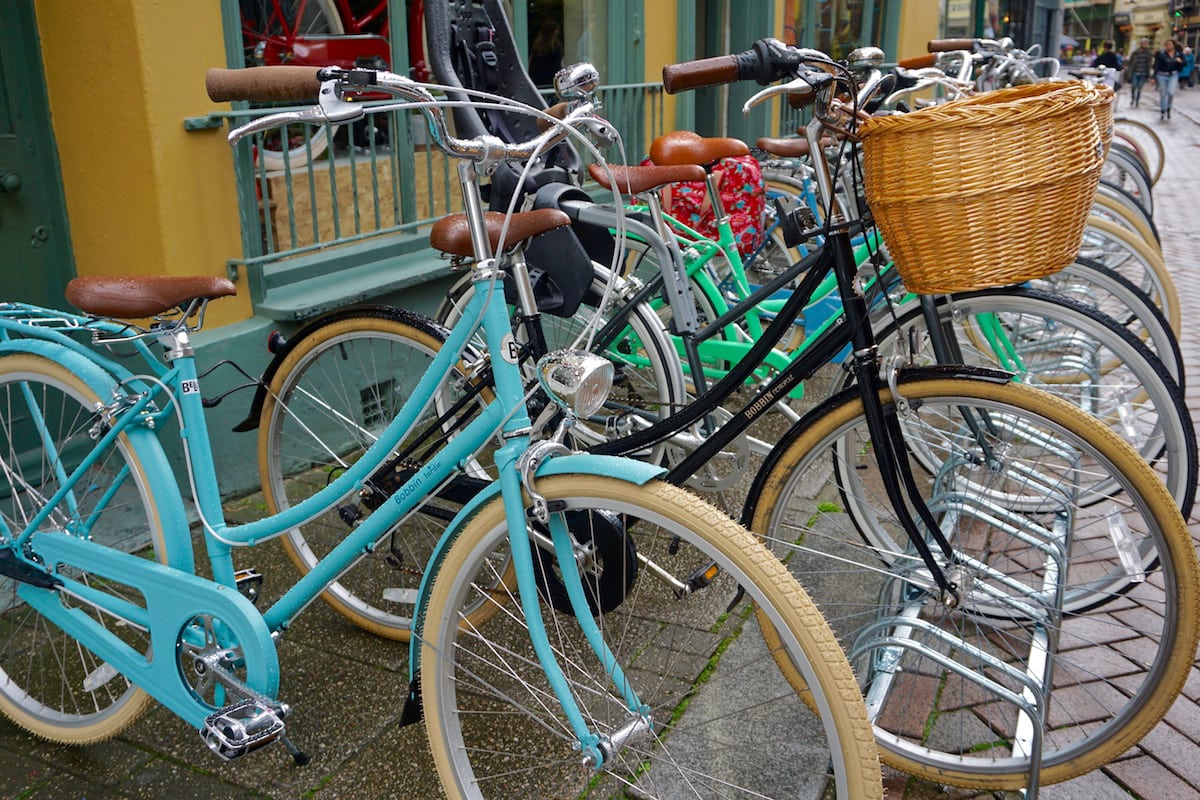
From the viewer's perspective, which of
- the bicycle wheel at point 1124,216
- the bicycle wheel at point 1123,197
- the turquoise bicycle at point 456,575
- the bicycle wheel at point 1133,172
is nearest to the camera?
the turquoise bicycle at point 456,575

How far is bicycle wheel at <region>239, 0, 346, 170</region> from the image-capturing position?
438 centimetres

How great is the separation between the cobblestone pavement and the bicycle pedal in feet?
1.19

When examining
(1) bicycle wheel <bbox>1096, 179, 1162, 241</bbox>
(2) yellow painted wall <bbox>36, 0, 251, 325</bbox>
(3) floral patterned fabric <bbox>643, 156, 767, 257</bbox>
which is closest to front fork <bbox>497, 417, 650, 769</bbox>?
(2) yellow painted wall <bbox>36, 0, 251, 325</bbox>

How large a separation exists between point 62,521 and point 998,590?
2.36 metres

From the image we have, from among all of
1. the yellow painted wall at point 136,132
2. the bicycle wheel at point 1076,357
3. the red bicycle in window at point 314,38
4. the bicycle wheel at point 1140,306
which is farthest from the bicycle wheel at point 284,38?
the bicycle wheel at point 1140,306

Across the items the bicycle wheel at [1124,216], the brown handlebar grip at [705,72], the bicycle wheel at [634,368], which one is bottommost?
the bicycle wheel at [634,368]

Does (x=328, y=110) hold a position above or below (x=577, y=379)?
above

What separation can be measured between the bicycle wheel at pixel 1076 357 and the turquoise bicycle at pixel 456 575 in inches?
40.4

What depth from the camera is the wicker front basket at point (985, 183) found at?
206cm

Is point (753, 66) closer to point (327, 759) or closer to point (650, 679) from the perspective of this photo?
point (650, 679)

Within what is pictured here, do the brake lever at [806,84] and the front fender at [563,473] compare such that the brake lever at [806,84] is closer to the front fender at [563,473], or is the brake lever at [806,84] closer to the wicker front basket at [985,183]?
the wicker front basket at [985,183]

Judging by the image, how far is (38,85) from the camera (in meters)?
3.76

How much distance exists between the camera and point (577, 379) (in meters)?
1.85

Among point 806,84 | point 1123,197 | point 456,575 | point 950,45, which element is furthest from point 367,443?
point 1123,197
